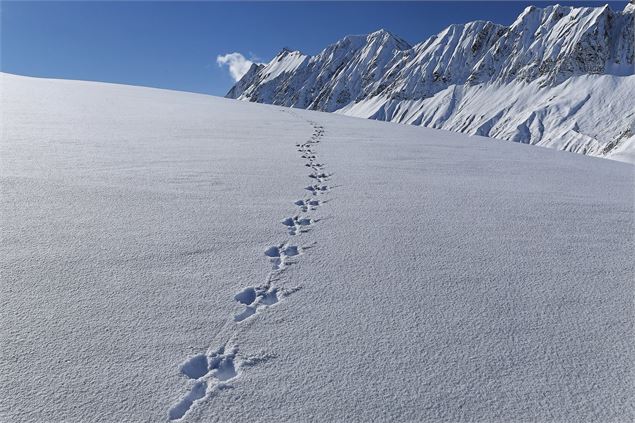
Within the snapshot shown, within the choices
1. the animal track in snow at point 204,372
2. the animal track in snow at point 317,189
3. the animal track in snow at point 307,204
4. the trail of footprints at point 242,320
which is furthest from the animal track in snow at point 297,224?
the animal track in snow at point 204,372

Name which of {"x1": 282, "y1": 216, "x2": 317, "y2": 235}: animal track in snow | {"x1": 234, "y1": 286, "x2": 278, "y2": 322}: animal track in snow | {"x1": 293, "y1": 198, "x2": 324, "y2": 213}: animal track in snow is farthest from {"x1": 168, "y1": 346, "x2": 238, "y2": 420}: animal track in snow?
{"x1": 293, "y1": 198, "x2": 324, "y2": 213}: animal track in snow

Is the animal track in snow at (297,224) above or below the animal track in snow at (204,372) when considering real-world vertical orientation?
above

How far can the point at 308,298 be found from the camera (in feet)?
10.1

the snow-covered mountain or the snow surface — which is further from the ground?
the snow-covered mountain

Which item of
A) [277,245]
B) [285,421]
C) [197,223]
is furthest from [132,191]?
[285,421]

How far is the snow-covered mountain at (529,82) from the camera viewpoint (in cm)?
11144

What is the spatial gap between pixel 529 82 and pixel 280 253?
162881 mm

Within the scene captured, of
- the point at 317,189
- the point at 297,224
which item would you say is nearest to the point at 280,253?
the point at 297,224

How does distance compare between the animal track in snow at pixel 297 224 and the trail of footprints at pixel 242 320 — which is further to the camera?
the animal track in snow at pixel 297 224

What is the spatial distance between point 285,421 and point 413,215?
311 cm

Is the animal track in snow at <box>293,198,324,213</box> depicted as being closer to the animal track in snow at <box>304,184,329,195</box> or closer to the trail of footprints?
the trail of footprints

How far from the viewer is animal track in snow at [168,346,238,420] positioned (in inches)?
86.2

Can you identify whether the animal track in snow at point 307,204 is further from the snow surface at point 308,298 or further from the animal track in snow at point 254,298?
the animal track in snow at point 254,298

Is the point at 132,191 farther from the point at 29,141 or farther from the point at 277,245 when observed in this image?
the point at 29,141
